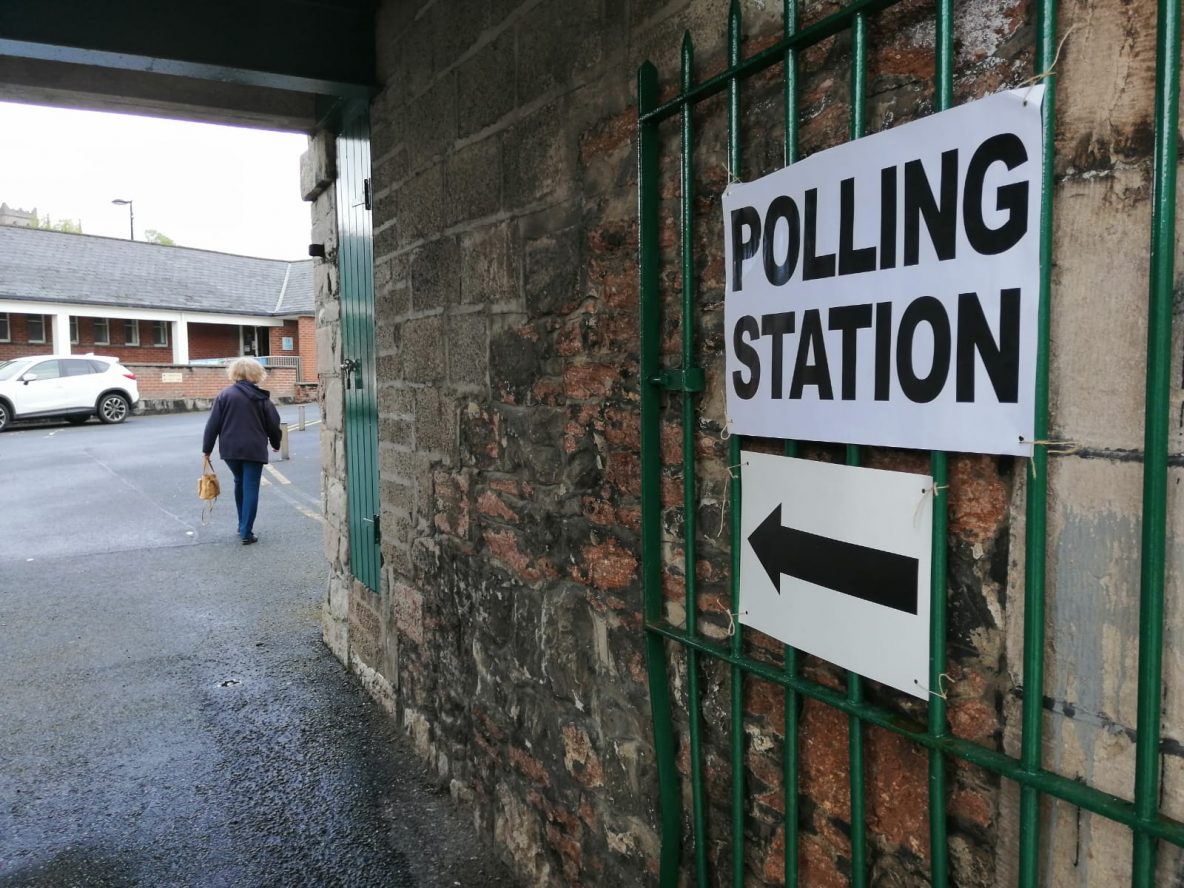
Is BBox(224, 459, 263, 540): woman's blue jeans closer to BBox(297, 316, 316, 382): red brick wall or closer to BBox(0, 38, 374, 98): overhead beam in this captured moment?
BBox(0, 38, 374, 98): overhead beam

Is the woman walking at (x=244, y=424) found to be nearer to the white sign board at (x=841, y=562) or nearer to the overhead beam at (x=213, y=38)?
the overhead beam at (x=213, y=38)

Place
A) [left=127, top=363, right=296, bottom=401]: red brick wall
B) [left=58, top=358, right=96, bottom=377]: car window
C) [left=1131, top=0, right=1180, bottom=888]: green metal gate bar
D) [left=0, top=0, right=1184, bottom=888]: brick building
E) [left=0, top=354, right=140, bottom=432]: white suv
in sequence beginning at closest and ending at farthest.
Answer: [left=1131, top=0, right=1180, bottom=888]: green metal gate bar
[left=0, top=0, right=1184, bottom=888]: brick building
[left=0, top=354, right=140, bottom=432]: white suv
[left=58, top=358, right=96, bottom=377]: car window
[left=127, top=363, right=296, bottom=401]: red brick wall

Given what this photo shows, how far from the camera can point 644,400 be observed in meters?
2.04

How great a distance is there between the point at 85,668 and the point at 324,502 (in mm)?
1585

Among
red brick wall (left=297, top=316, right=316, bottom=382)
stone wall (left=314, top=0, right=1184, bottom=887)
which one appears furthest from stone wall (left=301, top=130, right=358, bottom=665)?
red brick wall (left=297, top=316, right=316, bottom=382)

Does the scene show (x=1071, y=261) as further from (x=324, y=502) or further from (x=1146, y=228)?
(x=324, y=502)

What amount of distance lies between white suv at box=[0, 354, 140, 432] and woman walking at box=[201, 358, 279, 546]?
1458 cm

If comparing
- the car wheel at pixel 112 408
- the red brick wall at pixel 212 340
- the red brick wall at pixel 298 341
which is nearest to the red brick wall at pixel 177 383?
the car wheel at pixel 112 408

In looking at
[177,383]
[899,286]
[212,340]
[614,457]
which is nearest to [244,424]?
[614,457]

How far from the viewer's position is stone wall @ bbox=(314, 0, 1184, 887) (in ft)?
3.98

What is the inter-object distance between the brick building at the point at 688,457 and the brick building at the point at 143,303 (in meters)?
26.6

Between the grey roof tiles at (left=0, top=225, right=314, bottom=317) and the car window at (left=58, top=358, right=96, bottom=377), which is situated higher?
the grey roof tiles at (left=0, top=225, right=314, bottom=317)

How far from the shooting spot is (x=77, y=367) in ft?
65.4

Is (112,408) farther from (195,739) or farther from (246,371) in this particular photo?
(195,739)
